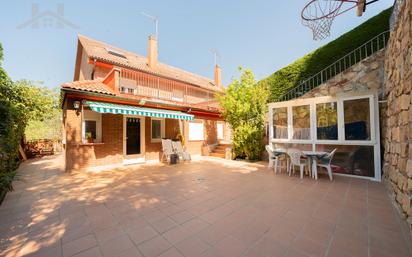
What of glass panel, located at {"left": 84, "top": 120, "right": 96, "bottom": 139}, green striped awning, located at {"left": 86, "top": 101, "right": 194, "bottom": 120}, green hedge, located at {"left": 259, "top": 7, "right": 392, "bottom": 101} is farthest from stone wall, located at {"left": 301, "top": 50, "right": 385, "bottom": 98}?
glass panel, located at {"left": 84, "top": 120, "right": 96, "bottom": 139}

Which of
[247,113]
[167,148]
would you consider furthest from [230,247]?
[247,113]

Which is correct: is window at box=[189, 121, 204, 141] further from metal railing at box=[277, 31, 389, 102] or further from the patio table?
the patio table

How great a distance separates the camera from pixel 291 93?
13.9m

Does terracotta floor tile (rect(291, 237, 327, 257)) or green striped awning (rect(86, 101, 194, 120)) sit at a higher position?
green striped awning (rect(86, 101, 194, 120))

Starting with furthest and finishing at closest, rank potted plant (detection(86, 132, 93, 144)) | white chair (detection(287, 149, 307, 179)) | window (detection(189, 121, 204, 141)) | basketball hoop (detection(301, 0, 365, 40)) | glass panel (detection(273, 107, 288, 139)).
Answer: window (detection(189, 121, 204, 141))
glass panel (detection(273, 107, 288, 139))
potted plant (detection(86, 132, 93, 144))
white chair (detection(287, 149, 307, 179))
basketball hoop (detection(301, 0, 365, 40))

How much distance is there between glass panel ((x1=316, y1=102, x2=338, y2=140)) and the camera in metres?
8.29

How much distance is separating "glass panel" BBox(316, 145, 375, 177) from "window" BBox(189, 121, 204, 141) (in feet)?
32.7

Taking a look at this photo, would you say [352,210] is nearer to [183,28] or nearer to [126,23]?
[126,23]

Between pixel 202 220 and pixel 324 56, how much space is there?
1458 centimetres

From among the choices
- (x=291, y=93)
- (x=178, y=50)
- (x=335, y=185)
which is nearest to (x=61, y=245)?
(x=335, y=185)

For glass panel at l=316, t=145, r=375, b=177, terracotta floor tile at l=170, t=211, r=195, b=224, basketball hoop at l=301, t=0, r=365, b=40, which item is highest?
basketball hoop at l=301, t=0, r=365, b=40

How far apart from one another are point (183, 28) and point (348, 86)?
1754 cm

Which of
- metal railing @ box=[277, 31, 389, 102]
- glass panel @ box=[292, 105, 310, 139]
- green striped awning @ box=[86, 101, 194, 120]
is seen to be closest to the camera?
green striped awning @ box=[86, 101, 194, 120]

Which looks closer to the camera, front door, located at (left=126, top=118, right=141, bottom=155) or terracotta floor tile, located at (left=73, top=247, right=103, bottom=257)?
terracotta floor tile, located at (left=73, top=247, right=103, bottom=257)
